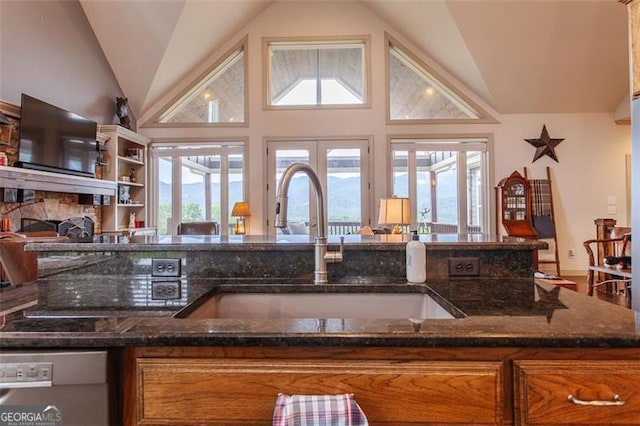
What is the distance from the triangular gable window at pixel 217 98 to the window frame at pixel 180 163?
366mm

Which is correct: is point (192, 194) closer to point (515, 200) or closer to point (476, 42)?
point (476, 42)

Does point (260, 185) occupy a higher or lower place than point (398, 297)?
higher

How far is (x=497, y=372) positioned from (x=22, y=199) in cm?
437

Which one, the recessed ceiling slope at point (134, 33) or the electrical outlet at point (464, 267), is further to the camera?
the recessed ceiling slope at point (134, 33)

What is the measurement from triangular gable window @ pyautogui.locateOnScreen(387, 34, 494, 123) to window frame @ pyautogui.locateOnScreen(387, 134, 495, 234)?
303mm

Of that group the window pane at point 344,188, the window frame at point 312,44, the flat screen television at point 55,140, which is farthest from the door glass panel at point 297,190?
the flat screen television at point 55,140

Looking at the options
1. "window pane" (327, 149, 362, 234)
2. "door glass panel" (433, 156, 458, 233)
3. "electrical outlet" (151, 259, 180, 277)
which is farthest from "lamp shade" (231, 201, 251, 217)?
"electrical outlet" (151, 259, 180, 277)

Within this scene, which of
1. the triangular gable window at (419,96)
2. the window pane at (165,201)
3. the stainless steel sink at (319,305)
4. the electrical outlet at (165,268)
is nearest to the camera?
the stainless steel sink at (319,305)

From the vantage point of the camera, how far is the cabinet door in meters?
0.70

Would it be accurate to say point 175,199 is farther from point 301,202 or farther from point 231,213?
point 301,202

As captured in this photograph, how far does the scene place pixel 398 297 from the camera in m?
1.18

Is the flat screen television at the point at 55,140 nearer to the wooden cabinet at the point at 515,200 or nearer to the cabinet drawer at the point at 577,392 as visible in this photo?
the cabinet drawer at the point at 577,392

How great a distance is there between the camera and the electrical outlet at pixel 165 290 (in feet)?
3.49

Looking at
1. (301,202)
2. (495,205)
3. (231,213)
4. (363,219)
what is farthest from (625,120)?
(231,213)
